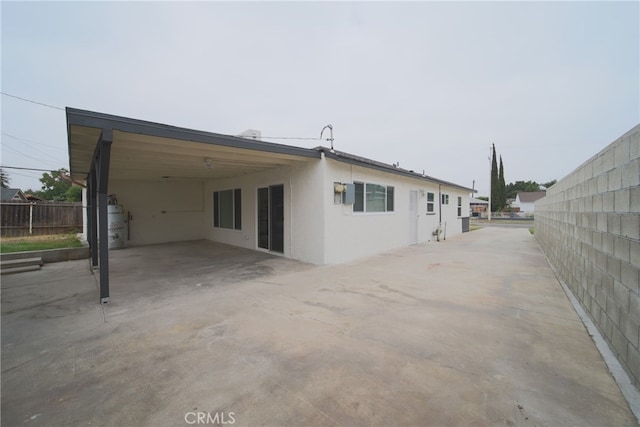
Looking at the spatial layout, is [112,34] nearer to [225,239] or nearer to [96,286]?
[225,239]

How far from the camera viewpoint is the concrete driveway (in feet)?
5.55

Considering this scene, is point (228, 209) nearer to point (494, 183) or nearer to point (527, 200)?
point (494, 183)

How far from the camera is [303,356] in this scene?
236 centimetres

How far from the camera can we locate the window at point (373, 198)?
24.0 feet

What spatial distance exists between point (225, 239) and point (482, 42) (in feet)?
35.9

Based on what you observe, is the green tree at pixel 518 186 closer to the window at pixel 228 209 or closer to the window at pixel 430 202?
the window at pixel 430 202

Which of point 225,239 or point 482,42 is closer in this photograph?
point 482,42

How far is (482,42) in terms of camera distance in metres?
8.28

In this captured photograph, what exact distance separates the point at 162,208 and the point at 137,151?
5.95 meters

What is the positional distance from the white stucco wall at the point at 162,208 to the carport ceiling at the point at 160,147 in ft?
8.38

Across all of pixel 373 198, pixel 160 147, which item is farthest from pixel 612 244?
pixel 160 147

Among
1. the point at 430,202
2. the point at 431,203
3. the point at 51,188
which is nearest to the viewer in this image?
the point at 430,202

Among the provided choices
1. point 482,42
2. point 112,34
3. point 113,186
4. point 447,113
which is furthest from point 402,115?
point 113,186

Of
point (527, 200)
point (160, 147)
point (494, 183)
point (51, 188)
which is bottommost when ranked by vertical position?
point (160, 147)
